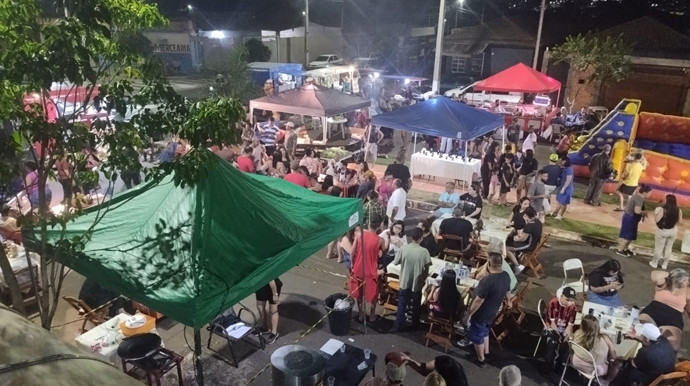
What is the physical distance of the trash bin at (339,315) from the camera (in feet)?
22.5

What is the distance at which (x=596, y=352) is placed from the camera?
5.62m

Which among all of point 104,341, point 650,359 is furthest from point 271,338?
point 650,359

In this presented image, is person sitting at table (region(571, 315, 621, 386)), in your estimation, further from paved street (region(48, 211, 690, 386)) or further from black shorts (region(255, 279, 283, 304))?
black shorts (region(255, 279, 283, 304))

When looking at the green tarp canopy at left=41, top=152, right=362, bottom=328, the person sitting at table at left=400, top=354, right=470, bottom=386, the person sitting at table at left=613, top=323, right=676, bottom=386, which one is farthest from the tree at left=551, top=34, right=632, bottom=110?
the person sitting at table at left=400, top=354, right=470, bottom=386

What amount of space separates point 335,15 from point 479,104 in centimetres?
3319

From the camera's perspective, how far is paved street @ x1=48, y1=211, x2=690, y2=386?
20.6 ft

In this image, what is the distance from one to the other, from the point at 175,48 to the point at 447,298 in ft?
128

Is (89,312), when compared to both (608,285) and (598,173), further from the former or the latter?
(598,173)

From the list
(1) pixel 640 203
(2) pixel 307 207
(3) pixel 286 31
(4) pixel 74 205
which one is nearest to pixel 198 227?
(4) pixel 74 205

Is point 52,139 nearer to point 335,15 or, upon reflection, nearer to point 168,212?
point 168,212

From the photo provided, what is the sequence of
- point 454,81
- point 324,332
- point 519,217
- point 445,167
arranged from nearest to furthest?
point 324,332
point 519,217
point 445,167
point 454,81

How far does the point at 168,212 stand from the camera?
531cm

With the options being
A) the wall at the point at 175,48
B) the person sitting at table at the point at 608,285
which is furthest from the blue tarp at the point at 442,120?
the wall at the point at 175,48

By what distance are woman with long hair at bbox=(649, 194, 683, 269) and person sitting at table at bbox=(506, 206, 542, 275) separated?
84.6 inches
